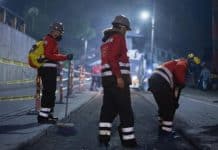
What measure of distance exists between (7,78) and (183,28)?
31201 millimetres

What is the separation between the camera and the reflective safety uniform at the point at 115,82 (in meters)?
6.11

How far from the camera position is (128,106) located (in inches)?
246

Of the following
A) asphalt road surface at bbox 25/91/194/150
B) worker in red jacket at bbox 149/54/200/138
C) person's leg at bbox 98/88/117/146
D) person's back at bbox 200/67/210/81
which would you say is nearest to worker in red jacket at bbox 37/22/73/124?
asphalt road surface at bbox 25/91/194/150

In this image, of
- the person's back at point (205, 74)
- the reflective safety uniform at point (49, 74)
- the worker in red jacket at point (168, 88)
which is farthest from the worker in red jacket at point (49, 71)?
the person's back at point (205, 74)

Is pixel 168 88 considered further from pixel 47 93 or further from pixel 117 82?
pixel 47 93

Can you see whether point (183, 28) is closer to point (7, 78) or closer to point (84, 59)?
point (84, 59)

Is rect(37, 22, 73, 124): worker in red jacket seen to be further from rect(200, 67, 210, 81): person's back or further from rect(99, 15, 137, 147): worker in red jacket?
rect(200, 67, 210, 81): person's back

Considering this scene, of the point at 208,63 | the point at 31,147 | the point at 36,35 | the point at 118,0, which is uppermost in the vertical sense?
the point at 118,0

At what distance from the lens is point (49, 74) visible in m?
8.23

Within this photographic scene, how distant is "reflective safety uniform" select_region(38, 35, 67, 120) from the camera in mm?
8180

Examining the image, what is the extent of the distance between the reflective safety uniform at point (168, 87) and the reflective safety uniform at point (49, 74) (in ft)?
6.34

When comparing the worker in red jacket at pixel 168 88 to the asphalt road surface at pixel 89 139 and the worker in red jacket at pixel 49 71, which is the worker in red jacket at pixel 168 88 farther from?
the worker in red jacket at pixel 49 71

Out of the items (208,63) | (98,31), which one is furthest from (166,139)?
(98,31)

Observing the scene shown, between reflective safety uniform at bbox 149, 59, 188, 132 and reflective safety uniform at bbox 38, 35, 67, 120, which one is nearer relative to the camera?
reflective safety uniform at bbox 149, 59, 188, 132
